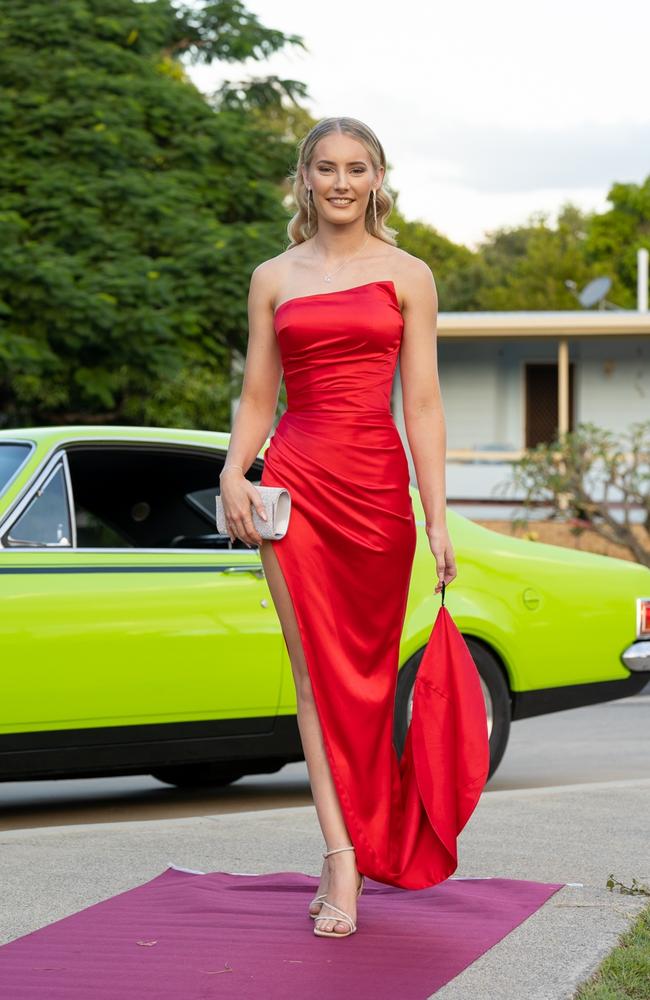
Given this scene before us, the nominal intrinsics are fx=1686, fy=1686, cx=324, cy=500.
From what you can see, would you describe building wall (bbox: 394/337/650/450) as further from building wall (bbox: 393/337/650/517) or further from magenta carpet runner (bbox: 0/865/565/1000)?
magenta carpet runner (bbox: 0/865/565/1000)

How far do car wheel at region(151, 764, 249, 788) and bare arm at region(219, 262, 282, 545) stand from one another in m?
3.60

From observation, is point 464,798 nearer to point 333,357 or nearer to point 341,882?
point 341,882

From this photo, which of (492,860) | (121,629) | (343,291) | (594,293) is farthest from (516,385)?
(343,291)

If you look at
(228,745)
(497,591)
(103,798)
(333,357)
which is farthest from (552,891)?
(103,798)

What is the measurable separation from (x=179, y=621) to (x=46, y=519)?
0.68 m

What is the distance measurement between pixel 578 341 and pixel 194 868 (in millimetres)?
26043

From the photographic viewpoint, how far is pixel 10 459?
6.93 metres

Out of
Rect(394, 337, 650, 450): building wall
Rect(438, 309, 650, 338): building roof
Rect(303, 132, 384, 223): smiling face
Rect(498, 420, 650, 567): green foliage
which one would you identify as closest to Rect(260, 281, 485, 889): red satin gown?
Rect(303, 132, 384, 223): smiling face

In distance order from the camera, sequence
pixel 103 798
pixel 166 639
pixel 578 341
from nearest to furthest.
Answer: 1. pixel 166 639
2. pixel 103 798
3. pixel 578 341

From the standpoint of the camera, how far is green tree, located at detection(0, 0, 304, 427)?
21.4 metres

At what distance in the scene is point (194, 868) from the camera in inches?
209

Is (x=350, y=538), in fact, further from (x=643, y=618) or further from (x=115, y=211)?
(x=115, y=211)

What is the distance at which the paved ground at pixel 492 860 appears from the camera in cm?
409

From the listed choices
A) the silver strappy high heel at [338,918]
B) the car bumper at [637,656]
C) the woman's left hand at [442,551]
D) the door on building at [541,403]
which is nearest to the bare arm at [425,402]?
the woman's left hand at [442,551]
